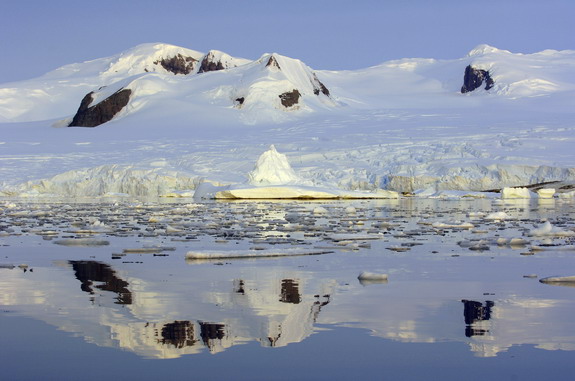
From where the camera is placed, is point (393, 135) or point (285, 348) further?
point (393, 135)

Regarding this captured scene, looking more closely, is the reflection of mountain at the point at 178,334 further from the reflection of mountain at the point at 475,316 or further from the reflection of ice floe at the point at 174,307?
the reflection of mountain at the point at 475,316

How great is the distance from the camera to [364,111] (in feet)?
172

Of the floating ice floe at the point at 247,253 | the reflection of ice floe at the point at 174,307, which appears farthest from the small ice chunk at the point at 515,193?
the reflection of ice floe at the point at 174,307

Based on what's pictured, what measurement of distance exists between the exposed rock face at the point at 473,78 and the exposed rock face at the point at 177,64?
2969 centimetres

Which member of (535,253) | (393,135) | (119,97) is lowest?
(535,253)

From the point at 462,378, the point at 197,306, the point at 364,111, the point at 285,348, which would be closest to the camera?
the point at 462,378

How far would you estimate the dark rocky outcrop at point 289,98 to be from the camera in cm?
5166

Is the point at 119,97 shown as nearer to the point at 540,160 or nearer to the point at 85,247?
the point at 540,160

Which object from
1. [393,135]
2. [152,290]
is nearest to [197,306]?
[152,290]

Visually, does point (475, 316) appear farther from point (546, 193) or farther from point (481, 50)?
point (481, 50)

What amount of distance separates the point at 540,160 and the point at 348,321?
103 feet

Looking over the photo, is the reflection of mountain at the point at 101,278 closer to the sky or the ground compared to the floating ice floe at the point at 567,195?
closer to the sky

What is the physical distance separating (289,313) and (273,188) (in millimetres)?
22406

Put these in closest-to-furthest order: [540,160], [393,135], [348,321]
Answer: [348,321] < [540,160] < [393,135]
